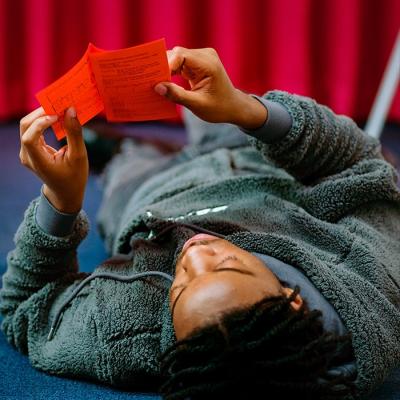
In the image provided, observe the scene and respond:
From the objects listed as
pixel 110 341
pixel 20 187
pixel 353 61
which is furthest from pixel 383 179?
pixel 353 61

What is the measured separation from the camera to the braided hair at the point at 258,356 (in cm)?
77

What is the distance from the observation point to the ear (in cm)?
83

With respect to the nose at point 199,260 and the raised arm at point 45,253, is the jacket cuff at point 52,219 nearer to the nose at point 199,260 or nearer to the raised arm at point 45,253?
the raised arm at point 45,253

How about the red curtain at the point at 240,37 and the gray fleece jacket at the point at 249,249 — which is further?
the red curtain at the point at 240,37

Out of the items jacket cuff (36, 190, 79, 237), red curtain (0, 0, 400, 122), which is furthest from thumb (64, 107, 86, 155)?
red curtain (0, 0, 400, 122)

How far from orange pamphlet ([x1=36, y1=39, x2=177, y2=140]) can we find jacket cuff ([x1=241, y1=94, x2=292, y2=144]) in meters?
0.20

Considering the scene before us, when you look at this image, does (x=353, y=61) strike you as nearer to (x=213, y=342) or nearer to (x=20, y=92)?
(x=20, y=92)

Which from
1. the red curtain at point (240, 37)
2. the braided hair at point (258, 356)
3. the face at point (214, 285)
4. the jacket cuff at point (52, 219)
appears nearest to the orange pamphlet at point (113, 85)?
the jacket cuff at point (52, 219)

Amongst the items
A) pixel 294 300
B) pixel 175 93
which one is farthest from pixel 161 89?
pixel 294 300

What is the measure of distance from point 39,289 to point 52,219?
13 centimetres

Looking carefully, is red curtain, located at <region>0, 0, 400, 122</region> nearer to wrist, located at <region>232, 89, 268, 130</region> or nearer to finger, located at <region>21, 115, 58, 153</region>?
wrist, located at <region>232, 89, 268, 130</region>

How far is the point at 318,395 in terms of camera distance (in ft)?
2.62

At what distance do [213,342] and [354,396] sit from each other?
22cm

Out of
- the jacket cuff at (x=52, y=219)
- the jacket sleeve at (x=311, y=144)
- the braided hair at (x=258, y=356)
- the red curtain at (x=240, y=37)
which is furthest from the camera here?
the red curtain at (x=240, y=37)
